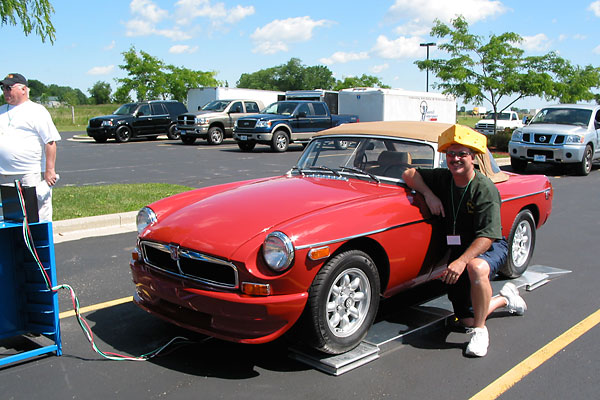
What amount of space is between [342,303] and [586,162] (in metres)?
13.3

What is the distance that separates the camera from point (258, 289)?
3.32 m

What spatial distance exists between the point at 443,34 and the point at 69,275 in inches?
787

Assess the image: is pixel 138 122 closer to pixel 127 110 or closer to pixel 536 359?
pixel 127 110

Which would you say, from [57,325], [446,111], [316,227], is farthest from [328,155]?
[446,111]

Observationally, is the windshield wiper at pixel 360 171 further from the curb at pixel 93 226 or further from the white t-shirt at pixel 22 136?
the curb at pixel 93 226

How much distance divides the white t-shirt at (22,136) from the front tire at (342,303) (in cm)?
321

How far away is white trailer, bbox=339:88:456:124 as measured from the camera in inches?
1037

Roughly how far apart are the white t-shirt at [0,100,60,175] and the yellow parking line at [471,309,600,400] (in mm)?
4331

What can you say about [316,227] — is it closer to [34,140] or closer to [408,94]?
[34,140]

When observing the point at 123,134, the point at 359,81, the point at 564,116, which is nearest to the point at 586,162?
the point at 564,116

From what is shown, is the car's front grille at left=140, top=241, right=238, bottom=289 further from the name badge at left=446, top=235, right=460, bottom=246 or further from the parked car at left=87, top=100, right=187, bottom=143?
the parked car at left=87, top=100, right=187, bottom=143

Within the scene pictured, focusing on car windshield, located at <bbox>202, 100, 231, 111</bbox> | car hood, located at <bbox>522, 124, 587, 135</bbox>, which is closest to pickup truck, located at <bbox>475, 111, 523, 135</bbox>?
car windshield, located at <bbox>202, 100, 231, 111</bbox>

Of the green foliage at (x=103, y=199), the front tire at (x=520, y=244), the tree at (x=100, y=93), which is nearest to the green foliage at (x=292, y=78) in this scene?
the tree at (x=100, y=93)

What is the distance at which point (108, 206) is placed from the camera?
8.52 m
